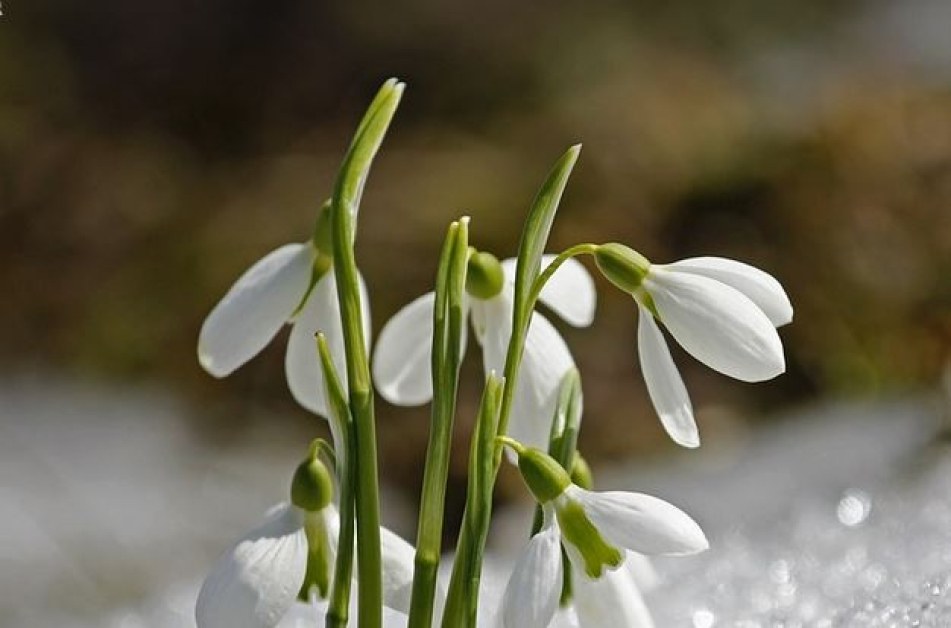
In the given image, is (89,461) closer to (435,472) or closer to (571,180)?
(571,180)

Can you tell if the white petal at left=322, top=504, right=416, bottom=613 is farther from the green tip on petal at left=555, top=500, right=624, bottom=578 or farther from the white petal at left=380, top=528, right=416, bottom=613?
the green tip on petal at left=555, top=500, right=624, bottom=578

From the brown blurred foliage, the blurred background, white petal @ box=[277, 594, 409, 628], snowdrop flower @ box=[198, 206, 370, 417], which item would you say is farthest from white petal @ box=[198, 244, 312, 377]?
the brown blurred foliage

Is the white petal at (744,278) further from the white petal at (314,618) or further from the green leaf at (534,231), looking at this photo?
the white petal at (314,618)

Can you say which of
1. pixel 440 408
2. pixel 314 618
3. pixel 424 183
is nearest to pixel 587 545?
pixel 440 408

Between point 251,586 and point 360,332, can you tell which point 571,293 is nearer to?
point 360,332

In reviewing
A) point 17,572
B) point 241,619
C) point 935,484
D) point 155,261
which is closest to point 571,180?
point 155,261

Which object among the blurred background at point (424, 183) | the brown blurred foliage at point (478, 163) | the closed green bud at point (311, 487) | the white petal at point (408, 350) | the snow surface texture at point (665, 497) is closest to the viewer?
the closed green bud at point (311, 487)

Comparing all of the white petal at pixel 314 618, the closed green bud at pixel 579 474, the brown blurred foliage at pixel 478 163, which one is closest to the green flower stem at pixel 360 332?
the closed green bud at pixel 579 474
